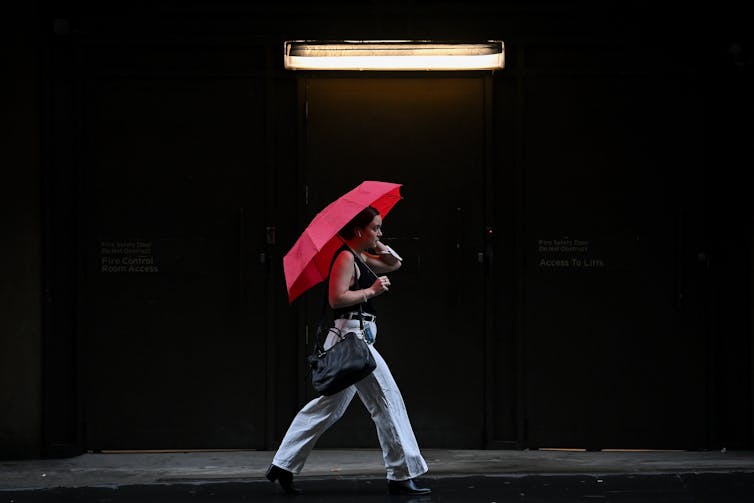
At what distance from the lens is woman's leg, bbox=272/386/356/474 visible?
7980 mm

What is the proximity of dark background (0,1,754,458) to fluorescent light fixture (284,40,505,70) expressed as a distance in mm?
149

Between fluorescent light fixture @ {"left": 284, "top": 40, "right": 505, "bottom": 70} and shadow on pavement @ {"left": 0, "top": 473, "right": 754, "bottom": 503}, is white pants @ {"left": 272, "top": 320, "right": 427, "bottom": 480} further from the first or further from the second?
fluorescent light fixture @ {"left": 284, "top": 40, "right": 505, "bottom": 70}

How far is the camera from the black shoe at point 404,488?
8.04 m

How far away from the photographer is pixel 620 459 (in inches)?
365

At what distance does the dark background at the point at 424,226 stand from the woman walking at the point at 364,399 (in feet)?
4.95

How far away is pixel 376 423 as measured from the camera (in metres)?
7.96

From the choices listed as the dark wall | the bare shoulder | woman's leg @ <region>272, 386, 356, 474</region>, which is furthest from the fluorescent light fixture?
woman's leg @ <region>272, 386, 356, 474</region>

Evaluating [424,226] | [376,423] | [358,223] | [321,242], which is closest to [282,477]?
[376,423]

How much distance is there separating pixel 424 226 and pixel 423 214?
3.4 inches

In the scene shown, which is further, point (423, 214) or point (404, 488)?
point (423, 214)

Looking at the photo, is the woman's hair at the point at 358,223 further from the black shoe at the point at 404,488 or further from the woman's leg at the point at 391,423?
the black shoe at the point at 404,488

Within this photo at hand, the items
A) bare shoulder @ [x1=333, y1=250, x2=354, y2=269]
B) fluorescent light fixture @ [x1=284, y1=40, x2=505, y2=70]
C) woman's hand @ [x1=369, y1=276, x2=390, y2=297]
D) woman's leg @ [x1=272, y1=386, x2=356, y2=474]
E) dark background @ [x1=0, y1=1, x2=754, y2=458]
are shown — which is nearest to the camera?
woman's hand @ [x1=369, y1=276, x2=390, y2=297]

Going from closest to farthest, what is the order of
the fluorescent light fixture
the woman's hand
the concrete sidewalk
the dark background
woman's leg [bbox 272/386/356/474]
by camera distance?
the woman's hand < woman's leg [bbox 272/386/356/474] < the concrete sidewalk < the fluorescent light fixture < the dark background

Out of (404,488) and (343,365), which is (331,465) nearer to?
(404,488)
